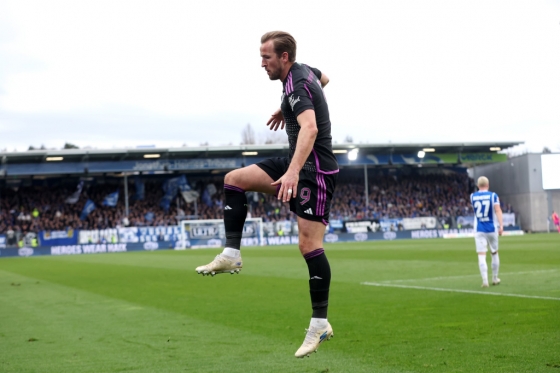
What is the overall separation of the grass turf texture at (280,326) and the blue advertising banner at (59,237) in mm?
34861

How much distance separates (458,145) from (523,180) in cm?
686

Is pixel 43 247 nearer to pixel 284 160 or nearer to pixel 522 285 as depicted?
pixel 522 285

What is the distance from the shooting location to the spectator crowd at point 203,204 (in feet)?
190

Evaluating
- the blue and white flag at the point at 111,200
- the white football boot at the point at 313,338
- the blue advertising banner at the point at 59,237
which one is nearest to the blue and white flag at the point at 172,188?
the blue and white flag at the point at 111,200

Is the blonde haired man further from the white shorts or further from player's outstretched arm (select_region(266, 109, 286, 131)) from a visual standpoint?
the white shorts

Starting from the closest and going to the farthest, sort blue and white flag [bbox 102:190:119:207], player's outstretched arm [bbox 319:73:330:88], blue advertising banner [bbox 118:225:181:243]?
player's outstretched arm [bbox 319:73:330:88]
blue advertising banner [bbox 118:225:181:243]
blue and white flag [bbox 102:190:119:207]

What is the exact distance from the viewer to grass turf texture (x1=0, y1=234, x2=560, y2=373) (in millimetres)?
7695

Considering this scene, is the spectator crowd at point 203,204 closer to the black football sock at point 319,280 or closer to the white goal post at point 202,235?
the white goal post at point 202,235

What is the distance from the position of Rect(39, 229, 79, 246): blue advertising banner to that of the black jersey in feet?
164

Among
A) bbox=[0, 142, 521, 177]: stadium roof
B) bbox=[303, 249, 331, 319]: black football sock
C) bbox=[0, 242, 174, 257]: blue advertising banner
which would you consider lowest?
bbox=[0, 242, 174, 257]: blue advertising banner

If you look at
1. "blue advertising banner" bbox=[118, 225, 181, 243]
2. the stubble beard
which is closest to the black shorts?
the stubble beard

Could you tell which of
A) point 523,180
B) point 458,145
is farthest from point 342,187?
point 523,180

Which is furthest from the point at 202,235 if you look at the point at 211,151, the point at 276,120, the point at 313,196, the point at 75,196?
the point at 313,196

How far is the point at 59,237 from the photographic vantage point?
2088 inches
